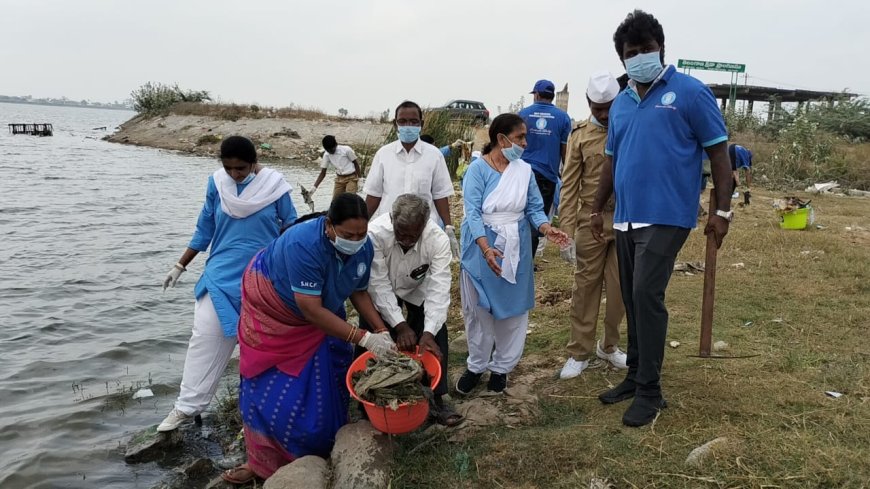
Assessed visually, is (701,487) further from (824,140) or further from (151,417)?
(824,140)

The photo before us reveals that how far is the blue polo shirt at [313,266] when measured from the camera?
10.00 ft

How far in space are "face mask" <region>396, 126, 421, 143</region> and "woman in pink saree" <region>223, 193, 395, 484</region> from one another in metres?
1.48

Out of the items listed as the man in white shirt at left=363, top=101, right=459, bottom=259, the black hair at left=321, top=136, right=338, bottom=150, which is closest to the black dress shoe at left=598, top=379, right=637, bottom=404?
the man in white shirt at left=363, top=101, right=459, bottom=259

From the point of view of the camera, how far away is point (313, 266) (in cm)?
304

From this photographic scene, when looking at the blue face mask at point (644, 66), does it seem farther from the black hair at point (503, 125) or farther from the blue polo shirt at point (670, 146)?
the black hair at point (503, 125)

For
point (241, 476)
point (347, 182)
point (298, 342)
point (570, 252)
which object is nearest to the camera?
point (298, 342)

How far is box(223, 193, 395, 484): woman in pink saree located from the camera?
10.2 ft

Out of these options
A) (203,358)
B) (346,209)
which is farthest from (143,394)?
(346,209)

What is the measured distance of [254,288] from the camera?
3336mm

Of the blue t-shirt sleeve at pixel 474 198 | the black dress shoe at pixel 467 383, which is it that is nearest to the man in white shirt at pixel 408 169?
the blue t-shirt sleeve at pixel 474 198

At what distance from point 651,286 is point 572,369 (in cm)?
116

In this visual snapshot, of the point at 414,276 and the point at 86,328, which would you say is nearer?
the point at 414,276

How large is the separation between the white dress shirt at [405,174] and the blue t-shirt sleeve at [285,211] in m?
0.73

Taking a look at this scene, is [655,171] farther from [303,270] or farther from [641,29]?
[303,270]
